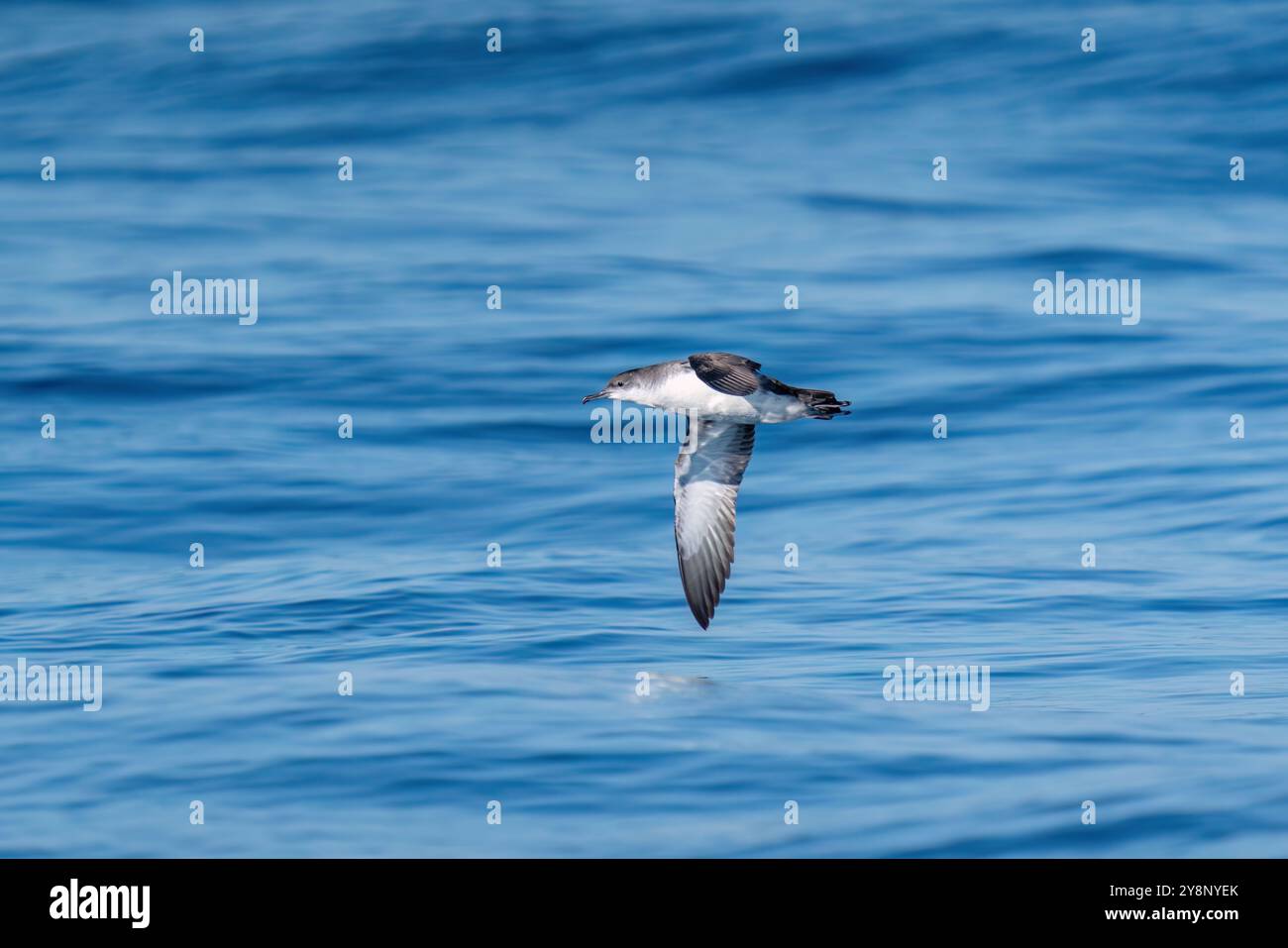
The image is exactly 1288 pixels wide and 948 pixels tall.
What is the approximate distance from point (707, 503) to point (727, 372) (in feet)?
7.39

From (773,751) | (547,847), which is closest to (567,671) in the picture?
(773,751)

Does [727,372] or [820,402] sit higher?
[727,372]

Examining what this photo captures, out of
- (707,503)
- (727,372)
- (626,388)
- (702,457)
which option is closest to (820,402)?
(727,372)

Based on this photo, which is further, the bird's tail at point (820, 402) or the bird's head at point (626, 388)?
the bird's head at point (626, 388)

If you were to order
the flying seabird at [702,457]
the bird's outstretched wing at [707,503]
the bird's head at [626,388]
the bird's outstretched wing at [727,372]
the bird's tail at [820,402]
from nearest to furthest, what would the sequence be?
the bird's outstretched wing at [727,372] < the bird's tail at [820,402] < the flying seabird at [702,457] < the bird's head at [626,388] < the bird's outstretched wing at [707,503]

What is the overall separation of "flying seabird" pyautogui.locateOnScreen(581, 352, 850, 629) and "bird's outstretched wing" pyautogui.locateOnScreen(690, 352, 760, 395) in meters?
0.38

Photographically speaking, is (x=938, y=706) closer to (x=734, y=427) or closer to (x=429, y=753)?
(x=734, y=427)

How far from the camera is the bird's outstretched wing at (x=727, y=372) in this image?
36.6 feet

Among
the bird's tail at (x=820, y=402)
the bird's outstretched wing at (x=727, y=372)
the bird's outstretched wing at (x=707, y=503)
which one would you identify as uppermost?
the bird's outstretched wing at (x=727, y=372)

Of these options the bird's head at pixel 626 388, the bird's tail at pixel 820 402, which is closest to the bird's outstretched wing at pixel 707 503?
the bird's head at pixel 626 388

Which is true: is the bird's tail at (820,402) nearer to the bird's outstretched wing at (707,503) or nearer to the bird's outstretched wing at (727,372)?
the bird's outstretched wing at (727,372)

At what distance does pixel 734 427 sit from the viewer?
13211 millimetres

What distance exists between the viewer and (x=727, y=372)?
448 inches

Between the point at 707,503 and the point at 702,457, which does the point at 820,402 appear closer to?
the point at 702,457
